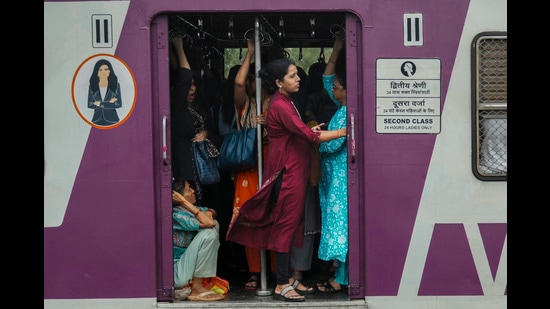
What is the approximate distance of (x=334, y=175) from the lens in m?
6.55

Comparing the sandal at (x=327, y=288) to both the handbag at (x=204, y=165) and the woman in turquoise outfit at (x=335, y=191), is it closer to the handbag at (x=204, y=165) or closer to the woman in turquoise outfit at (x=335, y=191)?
the woman in turquoise outfit at (x=335, y=191)

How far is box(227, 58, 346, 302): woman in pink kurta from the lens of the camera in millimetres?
6359

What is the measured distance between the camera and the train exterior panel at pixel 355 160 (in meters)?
6.17

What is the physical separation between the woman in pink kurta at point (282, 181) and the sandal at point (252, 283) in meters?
0.44

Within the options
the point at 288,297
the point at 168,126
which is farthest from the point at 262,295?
the point at 168,126

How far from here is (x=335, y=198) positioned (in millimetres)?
6508

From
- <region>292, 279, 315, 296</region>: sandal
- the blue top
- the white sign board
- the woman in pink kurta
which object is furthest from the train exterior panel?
<region>292, 279, 315, 296</region>: sandal

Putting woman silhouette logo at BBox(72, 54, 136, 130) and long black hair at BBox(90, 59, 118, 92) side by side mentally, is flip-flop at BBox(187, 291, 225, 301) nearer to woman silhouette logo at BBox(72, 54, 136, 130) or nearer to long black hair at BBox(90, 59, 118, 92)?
woman silhouette logo at BBox(72, 54, 136, 130)

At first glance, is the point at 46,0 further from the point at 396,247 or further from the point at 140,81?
the point at 396,247

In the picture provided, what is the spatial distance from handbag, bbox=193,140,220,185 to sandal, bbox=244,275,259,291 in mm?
875

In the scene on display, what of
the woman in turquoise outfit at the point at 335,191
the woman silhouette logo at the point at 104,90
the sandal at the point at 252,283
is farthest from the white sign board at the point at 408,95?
the woman silhouette logo at the point at 104,90

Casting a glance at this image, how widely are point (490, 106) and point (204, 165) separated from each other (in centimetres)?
219

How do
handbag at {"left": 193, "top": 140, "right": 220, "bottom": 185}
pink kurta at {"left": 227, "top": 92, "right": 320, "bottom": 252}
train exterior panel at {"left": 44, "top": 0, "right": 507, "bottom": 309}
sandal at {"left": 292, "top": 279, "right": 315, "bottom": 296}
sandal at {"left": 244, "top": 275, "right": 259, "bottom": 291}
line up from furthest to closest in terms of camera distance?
sandal at {"left": 244, "top": 275, "right": 259, "bottom": 291}
handbag at {"left": 193, "top": 140, "right": 220, "bottom": 185}
sandal at {"left": 292, "top": 279, "right": 315, "bottom": 296}
pink kurta at {"left": 227, "top": 92, "right": 320, "bottom": 252}
train exterior panel at {"left": 44, "top": 0, "right": 507, "bottom": 309}

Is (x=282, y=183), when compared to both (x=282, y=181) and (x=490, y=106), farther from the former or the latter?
(x=490, y=106)
